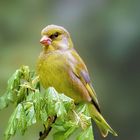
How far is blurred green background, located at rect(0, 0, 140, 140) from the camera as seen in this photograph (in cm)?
755

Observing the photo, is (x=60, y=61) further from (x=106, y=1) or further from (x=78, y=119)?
(x=106, y=1)

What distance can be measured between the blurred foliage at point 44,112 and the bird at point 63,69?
64cm

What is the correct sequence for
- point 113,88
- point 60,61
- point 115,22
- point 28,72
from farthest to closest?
point 113,88 → point 115,22 → point 60,61 → point 28,72

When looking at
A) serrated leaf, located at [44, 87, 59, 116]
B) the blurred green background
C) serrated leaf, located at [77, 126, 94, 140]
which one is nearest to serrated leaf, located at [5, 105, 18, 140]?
serrated leaf, located at [44, 87, 59, 116]

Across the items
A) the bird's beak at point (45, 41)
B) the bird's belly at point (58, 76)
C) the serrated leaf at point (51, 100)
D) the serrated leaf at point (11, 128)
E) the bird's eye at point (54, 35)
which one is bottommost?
the serrated leaf at point (11, 128)

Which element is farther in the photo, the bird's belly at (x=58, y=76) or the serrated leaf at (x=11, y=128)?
the bird's belly at (x=58, y=76)

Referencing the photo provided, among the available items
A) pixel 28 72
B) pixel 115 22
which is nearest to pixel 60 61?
pixel 28 72

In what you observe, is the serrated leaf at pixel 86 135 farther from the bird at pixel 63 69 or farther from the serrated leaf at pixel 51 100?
the bird at pixel 63 69

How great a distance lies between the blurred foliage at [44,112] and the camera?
331 centimetres

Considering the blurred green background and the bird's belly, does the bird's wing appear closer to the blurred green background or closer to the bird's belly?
the bird's belly

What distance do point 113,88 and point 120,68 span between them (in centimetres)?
45

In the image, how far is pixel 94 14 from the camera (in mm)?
8586

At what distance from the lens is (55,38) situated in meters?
4.48

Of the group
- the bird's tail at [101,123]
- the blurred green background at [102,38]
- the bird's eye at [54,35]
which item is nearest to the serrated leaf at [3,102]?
the bird's eye at [54,35]
